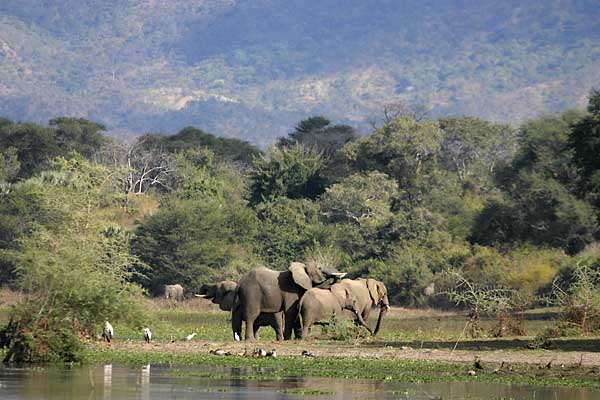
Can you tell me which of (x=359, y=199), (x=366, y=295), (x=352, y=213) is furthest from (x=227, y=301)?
(x=352, y=213)

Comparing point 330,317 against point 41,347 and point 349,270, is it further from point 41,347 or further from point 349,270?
point 349,270

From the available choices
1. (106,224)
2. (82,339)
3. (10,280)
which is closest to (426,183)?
(10,280)

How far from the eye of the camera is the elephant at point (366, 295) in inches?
1702

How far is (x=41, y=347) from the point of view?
30609mm

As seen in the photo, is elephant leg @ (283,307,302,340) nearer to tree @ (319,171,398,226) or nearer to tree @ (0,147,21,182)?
tree @ (319,171,398,226)

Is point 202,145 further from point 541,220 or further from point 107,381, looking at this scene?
point 107,381

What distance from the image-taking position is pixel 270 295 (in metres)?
39.8

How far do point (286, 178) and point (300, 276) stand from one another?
51.7 metres

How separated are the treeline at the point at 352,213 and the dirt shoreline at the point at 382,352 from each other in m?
6.33

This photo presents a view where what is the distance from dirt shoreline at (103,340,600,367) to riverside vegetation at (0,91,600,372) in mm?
1253

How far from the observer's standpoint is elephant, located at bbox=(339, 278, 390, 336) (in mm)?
43219

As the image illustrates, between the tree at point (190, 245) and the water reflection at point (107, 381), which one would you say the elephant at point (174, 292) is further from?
the water reflection at point (107, 381)

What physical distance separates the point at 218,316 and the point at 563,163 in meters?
25.7

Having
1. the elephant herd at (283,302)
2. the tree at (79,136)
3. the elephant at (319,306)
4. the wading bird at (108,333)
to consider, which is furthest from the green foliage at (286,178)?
the wading bird at (108,333)
